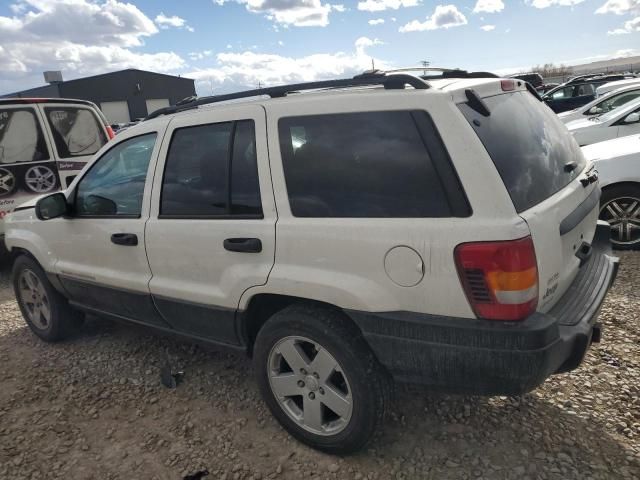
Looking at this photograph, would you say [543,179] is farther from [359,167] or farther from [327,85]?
[327,85]

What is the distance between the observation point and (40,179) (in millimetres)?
5758

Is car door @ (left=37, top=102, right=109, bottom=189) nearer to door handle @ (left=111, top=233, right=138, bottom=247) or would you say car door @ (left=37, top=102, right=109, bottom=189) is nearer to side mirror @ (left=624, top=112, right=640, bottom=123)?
door handle @ (left=111, top=233, right=138, bottom=247)

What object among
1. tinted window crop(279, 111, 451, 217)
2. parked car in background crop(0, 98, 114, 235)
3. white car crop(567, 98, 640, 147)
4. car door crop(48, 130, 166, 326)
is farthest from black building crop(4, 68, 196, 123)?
tinted window crop(279, 111, 451, 217)

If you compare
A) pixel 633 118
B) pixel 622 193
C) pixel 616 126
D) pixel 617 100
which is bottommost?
pixel 622 193

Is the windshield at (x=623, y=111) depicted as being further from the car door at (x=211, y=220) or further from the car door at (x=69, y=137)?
the car door at (x=69, y=137)

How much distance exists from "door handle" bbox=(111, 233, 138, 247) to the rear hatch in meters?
2.09

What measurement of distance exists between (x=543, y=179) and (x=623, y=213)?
10.3 ft

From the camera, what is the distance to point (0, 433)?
2949 mm

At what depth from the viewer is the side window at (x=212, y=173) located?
2.52 metres

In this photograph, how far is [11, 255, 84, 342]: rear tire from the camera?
13.0ft

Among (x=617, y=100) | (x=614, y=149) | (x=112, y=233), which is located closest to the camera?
(x=112, y=233)

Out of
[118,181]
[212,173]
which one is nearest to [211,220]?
[212,173]

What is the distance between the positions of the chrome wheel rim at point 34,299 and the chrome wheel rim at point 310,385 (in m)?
2.53

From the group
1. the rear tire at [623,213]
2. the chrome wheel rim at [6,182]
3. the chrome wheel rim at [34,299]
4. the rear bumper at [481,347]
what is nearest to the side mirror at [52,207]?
the chrome wheel rim at [34,299]
